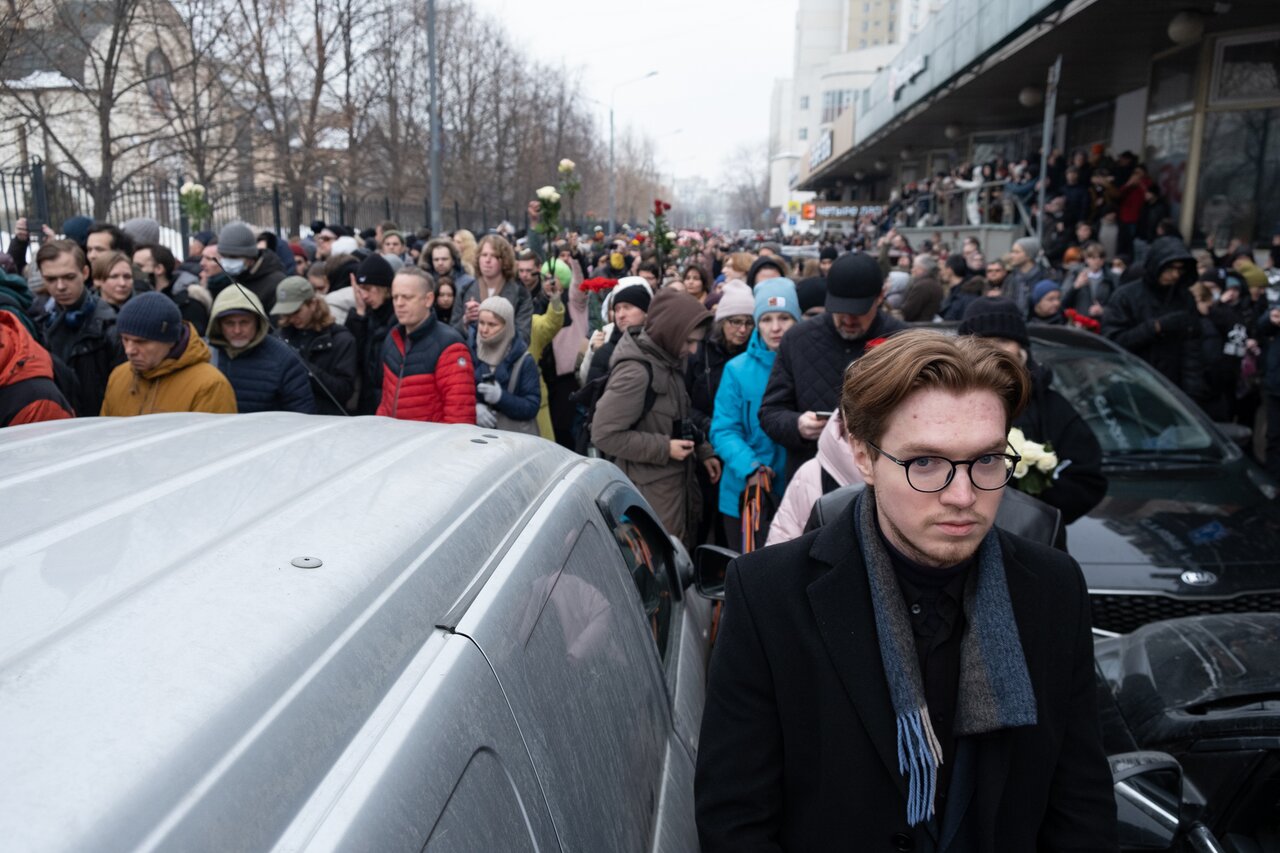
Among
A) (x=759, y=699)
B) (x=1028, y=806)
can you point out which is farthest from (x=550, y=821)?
(x=1028, y=806)

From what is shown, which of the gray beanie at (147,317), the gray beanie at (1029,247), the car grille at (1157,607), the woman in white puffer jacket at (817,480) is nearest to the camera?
the woman in white puffer jacket at (817,480)

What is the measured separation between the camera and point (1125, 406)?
5879mm

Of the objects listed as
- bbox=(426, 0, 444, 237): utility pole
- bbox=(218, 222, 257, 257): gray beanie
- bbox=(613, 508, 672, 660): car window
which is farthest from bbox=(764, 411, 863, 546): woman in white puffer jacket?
bbox=(426, 0, 444, 237): utility pole

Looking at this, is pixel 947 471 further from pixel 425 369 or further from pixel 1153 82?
pixel 1153 82

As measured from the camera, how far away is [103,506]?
1558mm

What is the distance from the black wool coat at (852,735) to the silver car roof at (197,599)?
20.5 inches

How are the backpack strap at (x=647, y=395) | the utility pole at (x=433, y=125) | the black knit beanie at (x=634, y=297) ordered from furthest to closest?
1. the utility pole at (x=433, y=125)
2. the black knit beanie at (x=634, y=297)
3. the backpack strap at (x=647, y=395)

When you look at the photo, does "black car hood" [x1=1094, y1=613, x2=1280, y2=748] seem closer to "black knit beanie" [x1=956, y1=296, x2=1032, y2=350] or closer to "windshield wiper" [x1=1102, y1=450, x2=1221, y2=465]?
"black knit beanie" [x1=956, y1=296, x2=1032, y2=350]

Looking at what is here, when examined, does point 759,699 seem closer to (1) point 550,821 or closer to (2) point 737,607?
(2) point 737,607

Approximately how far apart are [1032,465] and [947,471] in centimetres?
189

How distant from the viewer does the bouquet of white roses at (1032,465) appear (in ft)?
11.2

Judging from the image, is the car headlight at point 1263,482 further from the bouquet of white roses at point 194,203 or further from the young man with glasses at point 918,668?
the bouquet of white roses at point 194,203

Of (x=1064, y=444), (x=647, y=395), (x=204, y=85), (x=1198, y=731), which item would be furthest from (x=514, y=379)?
(x=204, y=85)

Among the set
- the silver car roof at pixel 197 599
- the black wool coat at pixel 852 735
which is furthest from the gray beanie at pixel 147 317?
the black wool coat at pixel 852 735
